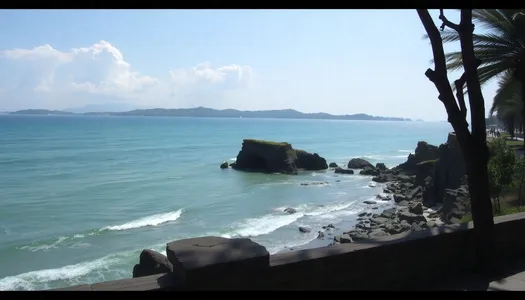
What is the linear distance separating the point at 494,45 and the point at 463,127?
931 centimetres

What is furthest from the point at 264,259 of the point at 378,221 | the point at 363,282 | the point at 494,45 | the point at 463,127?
the point at 378,221

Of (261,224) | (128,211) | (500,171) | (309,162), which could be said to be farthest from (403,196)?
(309,162)

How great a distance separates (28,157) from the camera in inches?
2479

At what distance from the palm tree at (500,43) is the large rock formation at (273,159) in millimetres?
38463

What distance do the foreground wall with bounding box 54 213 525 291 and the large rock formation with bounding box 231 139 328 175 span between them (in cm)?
4597

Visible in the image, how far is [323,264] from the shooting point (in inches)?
153

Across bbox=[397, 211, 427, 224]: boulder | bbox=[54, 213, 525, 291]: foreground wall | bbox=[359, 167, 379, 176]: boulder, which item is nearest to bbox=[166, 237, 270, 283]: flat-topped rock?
bbox=[54, 213, 525, 291]: foreground wall

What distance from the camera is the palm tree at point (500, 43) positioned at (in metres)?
12.4

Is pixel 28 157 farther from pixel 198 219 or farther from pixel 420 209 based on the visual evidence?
pixel 420 209

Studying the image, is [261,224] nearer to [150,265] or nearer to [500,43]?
[150,265]

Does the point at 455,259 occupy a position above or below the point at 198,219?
above

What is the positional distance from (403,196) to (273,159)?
71.9ft

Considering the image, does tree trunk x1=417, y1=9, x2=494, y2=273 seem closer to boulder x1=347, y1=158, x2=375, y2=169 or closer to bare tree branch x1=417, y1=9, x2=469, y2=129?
bare tree branch x1=417, y1=9, x2=469, y2=129

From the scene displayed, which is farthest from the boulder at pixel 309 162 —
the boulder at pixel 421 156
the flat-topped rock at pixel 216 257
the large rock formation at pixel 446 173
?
the flat-topped rock at pixel 216 257
